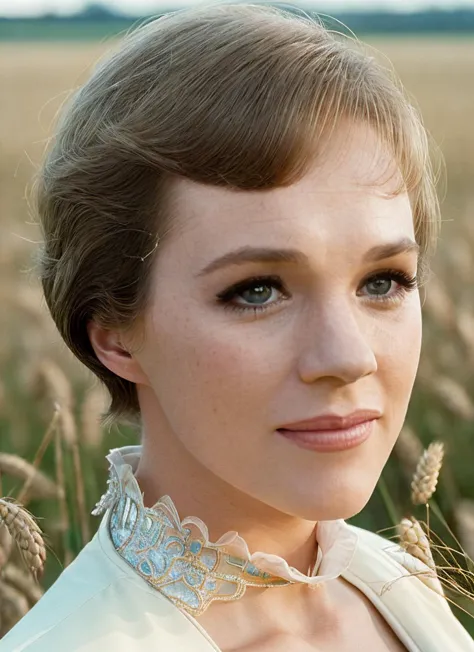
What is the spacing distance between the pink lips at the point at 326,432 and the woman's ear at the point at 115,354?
320 millimetres

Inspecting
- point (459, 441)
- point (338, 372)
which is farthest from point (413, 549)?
point (459, 441)

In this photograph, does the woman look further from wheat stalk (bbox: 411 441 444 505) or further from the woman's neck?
wheat stalk (bbox: 411 441 444 505)

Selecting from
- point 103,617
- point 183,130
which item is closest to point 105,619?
point 103,617

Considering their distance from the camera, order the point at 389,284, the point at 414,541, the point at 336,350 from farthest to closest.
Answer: the point at 414,541, the point at 389,284, the point at 336,350

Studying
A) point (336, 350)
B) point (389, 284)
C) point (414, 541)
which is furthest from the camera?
point (414, 541)

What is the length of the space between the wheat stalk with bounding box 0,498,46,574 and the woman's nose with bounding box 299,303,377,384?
0.57 meters

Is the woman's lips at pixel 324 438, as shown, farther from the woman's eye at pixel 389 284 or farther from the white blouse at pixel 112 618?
the white blouse at pixel 112 618

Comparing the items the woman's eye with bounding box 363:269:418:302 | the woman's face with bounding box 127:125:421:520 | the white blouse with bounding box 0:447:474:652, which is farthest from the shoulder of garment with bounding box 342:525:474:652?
the woman's eye with bounding box 363:269:418:302

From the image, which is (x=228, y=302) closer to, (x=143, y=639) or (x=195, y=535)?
(x=195, y=535)

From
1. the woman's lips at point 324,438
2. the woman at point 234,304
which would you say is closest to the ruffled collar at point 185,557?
the woman at point 234,304

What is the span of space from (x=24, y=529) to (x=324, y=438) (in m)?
0.56

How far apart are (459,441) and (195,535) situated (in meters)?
2.44

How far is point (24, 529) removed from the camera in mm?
1854

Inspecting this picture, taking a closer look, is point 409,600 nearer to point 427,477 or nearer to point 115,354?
point 427,477
